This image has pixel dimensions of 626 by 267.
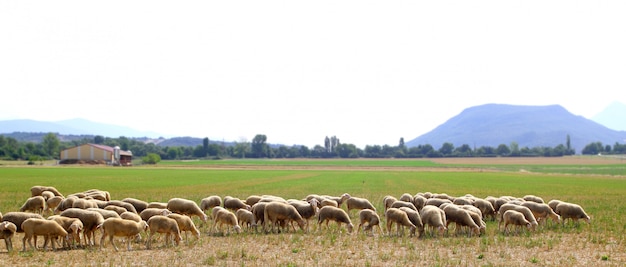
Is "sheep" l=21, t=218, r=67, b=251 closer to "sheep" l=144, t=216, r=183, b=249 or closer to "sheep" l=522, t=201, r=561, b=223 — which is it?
"sheep" l=144, t=216, r=183, b=249

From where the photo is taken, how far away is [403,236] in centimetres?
1905

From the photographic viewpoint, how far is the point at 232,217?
19641 millimetres

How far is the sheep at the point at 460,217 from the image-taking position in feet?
63.2

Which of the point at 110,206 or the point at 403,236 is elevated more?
the point at 110,206

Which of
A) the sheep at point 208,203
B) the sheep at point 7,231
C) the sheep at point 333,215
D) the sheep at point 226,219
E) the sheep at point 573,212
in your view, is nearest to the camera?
the sheep at point 7,231

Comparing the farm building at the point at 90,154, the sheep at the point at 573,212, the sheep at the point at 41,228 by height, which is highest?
the farm building at the point at 90,154

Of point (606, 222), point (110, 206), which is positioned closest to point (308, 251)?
point (110, 206)

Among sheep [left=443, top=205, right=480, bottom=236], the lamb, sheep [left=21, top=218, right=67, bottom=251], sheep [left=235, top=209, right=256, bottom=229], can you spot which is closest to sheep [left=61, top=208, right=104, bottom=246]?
the lamb

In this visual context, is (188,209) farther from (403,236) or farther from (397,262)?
(397,262)

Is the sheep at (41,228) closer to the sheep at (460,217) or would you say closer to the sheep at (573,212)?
the sheep at (460,217)

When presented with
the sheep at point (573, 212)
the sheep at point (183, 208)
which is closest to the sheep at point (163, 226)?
the sheep at point (183, 208)

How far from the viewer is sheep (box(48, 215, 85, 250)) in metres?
16.2

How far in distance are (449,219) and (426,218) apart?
1.09 m

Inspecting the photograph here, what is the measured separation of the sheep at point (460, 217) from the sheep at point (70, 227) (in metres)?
12.9
